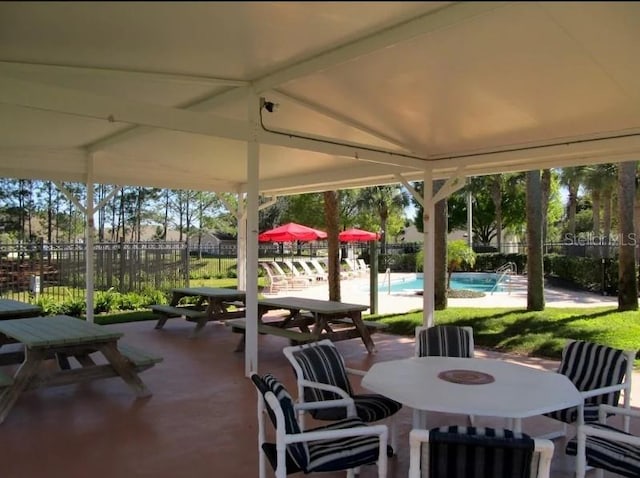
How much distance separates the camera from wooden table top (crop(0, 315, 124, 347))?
16.2ft

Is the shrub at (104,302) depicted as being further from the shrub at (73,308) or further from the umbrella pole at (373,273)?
the umbrella pole at (373,273)

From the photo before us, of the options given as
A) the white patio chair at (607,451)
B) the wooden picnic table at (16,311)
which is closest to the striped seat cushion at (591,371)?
the white patio chair at (607,451)

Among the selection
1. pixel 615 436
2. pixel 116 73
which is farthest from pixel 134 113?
pixel 615 436

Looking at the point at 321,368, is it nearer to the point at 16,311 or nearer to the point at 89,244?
the point at 16,311

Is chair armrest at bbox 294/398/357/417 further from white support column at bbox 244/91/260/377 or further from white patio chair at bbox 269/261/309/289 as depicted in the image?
white patio chair at bbox 269/261/309/289

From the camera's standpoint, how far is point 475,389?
3.35m

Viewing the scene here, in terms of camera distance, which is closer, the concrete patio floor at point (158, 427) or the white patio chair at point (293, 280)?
the concrete patio floor at point (158, 427)

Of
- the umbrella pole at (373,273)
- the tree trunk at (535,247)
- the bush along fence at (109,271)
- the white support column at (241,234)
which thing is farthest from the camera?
the white support column at (241,234)

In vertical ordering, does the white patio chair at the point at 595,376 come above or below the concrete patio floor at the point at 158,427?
above

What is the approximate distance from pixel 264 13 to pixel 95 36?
4.65 ft

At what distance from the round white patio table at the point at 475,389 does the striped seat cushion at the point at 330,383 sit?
0.79 feet

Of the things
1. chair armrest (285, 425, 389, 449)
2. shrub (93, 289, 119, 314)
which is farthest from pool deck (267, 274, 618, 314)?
chair armrest (285, 425, 389, 449)

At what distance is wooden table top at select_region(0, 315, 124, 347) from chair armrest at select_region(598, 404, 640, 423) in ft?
14.0

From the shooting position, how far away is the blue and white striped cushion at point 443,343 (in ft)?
15.5
